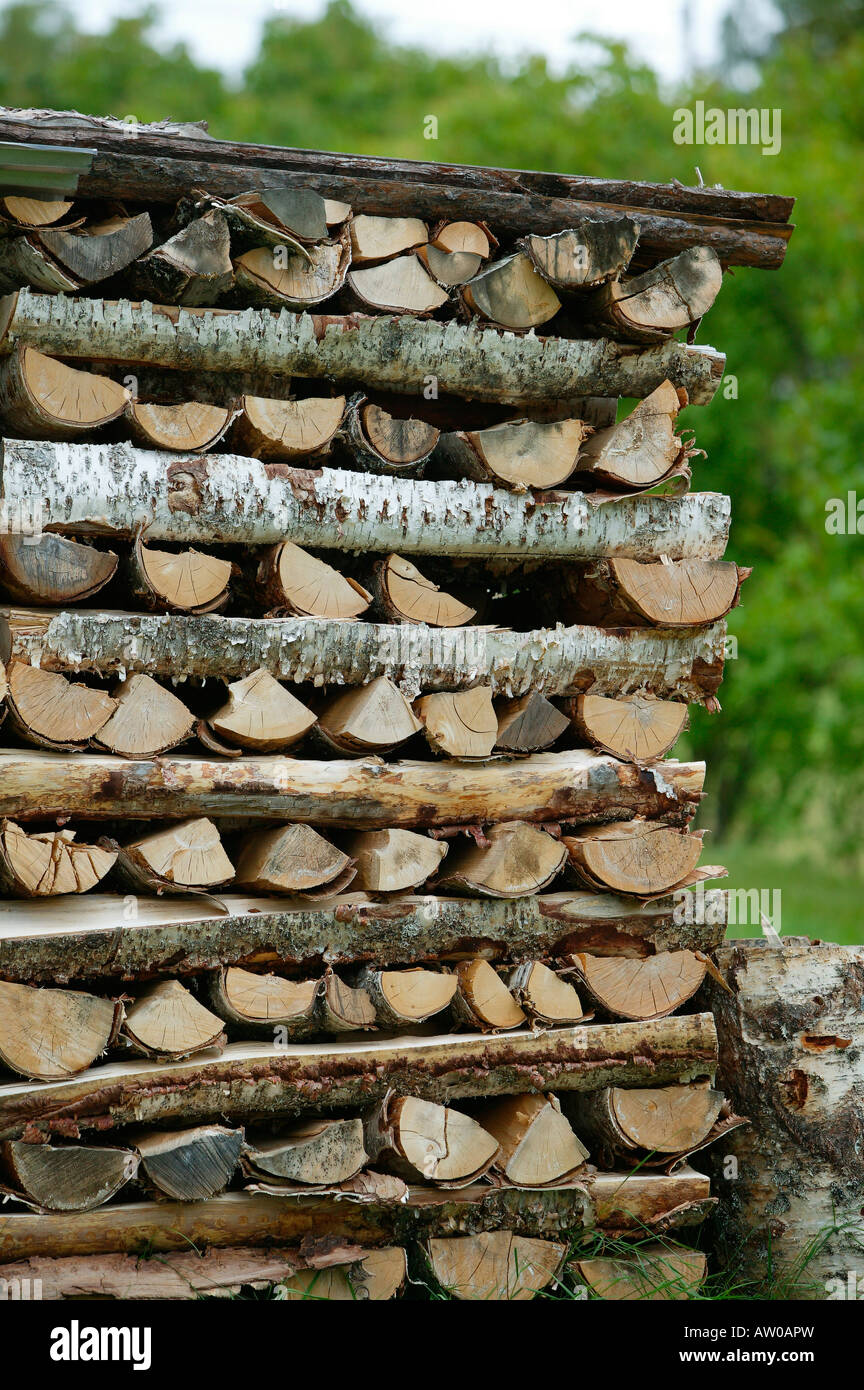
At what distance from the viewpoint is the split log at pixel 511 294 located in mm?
3209

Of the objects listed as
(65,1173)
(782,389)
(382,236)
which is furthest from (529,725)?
(782,389)

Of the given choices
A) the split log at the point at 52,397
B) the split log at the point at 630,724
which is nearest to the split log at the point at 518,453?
the split log at the point at 630,724

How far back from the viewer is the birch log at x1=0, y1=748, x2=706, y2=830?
2857mm

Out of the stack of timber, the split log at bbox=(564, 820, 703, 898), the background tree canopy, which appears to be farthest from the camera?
the background tree canopy

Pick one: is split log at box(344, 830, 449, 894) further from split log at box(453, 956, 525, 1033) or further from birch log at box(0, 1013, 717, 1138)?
birch log at box(0, 1013, 717, 1138)

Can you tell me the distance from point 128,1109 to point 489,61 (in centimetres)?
2228

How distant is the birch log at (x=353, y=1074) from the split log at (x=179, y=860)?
1.37ft

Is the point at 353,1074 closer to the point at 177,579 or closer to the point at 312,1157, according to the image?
the point at 312,1157

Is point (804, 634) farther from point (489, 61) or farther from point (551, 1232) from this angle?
point (489, 61)

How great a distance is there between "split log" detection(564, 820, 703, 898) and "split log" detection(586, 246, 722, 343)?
1317 mm

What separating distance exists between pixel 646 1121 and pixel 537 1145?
12.9 inches

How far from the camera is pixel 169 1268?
2.95 meters

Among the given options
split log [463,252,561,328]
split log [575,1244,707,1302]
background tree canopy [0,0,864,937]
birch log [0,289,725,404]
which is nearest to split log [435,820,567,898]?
split log [575,1244,707,1302]

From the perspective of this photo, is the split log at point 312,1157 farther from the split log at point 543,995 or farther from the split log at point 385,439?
the split log at point 385,439
